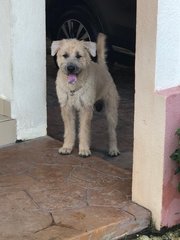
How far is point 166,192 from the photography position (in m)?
4.03

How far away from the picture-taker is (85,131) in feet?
17.3

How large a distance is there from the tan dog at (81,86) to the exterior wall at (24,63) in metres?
0.36

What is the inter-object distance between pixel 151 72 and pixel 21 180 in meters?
1.49

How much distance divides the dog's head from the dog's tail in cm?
24

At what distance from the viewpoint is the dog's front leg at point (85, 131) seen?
5.23 metres

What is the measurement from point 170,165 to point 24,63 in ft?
6.76

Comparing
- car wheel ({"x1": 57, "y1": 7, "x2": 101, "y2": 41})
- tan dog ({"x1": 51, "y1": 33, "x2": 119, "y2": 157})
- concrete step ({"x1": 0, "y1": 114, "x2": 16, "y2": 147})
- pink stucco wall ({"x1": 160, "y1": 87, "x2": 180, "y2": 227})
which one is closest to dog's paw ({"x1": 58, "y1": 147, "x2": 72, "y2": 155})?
tan dog ({"x1": 51, "y1": 33, "x2": 119, "y2": 157})

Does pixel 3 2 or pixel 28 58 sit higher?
pixel 3 2

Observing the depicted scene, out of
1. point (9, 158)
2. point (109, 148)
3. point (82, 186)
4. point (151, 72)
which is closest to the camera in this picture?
point (151, 72)

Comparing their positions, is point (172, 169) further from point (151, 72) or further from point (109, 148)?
point (109, 148)

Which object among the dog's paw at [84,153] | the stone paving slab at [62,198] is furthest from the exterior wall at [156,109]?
the dog's paw at [84,153]

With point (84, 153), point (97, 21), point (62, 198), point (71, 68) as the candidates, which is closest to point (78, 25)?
point (97, 21)

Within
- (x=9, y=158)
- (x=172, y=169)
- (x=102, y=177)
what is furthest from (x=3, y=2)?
(x=172, y=169)

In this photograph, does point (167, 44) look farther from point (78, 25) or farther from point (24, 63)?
point (78, 25)
